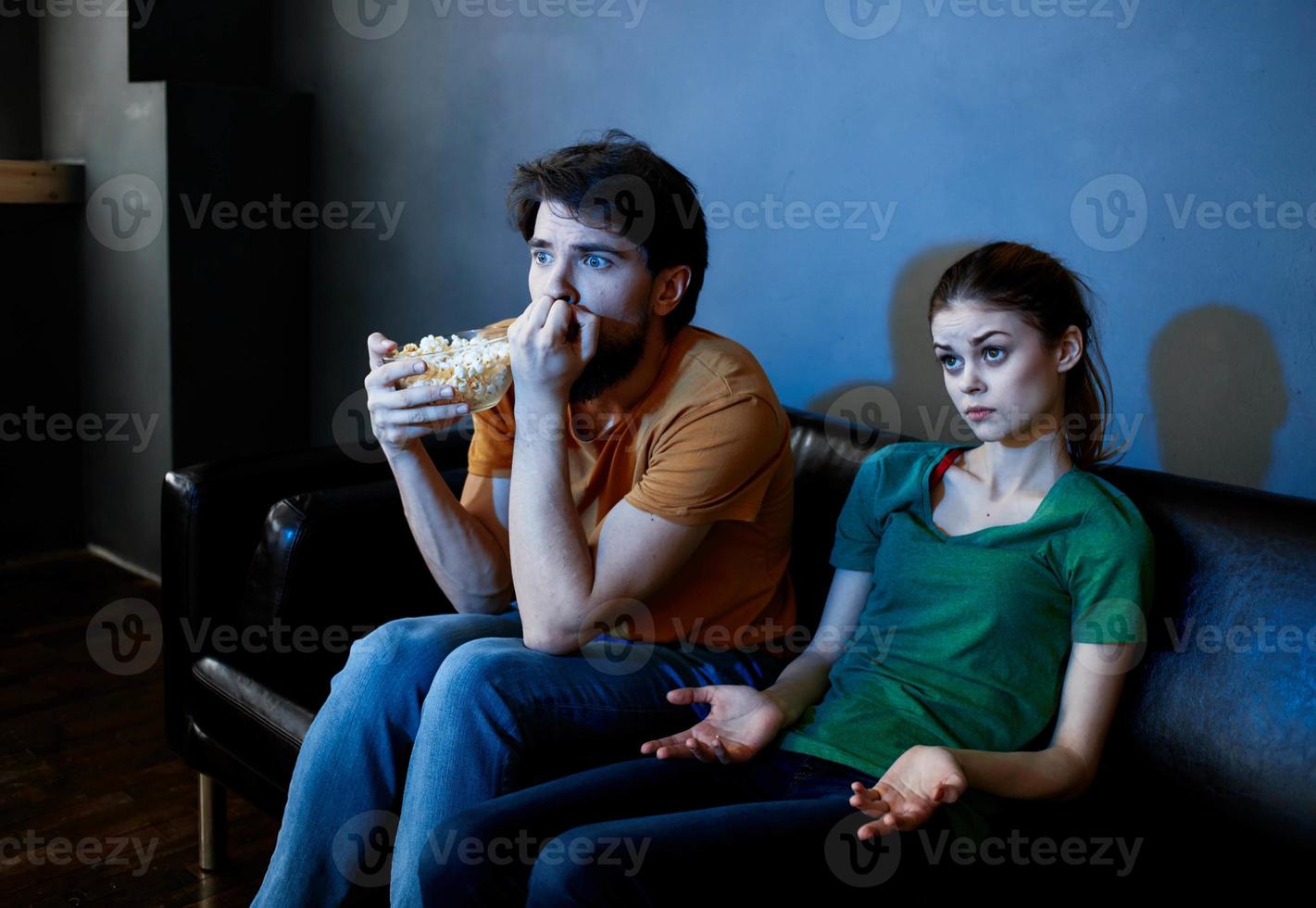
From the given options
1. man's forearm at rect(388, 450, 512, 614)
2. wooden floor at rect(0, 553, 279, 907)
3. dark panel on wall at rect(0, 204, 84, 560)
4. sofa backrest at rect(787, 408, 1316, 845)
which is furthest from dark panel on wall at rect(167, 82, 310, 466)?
sofa backrest at rect(787, 408, 1316, 845)

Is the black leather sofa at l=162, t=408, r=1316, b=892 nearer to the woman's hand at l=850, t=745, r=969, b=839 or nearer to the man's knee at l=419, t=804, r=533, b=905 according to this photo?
the woman's hand at l=850, t=745, r=969, b=839

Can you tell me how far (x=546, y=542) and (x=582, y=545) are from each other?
42 mm

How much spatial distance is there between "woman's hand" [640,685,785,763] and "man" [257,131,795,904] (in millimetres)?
53

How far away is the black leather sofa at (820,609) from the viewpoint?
1.31 m

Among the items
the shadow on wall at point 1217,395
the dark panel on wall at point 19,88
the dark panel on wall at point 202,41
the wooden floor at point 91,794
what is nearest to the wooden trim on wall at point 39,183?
the dark panel on wall at point 19,88

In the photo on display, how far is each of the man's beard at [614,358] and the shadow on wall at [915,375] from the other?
1.63 ft

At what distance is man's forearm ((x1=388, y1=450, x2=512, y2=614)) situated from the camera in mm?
1592

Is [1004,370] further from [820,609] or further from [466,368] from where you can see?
[466,368]

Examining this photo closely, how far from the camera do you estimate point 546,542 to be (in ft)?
4.72

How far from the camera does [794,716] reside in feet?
4.63

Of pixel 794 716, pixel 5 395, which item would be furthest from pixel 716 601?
pixel 5 395

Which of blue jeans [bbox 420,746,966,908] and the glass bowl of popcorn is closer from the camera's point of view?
blue jeans [bbox 420,746,966,908]

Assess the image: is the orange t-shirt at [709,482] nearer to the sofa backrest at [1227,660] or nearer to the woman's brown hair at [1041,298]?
the woman's brown hair at [1041,298]

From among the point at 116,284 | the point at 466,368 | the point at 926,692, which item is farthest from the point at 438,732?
the point at 116,284
